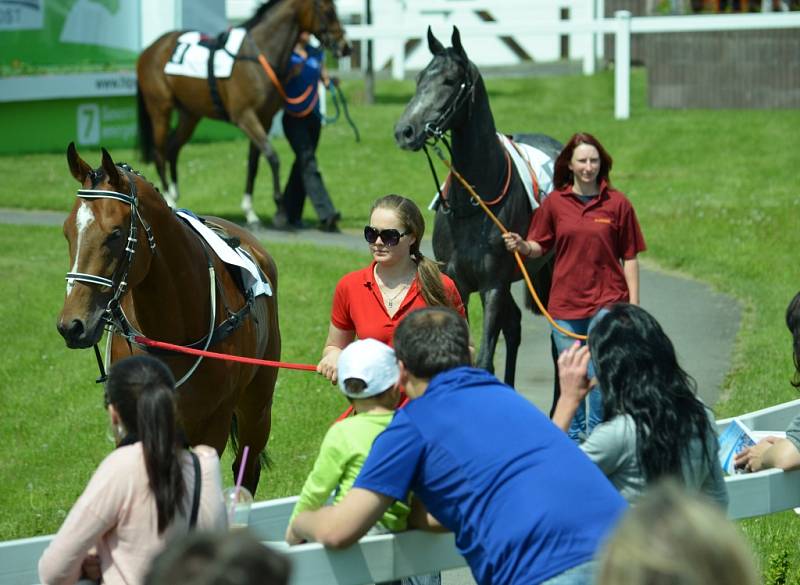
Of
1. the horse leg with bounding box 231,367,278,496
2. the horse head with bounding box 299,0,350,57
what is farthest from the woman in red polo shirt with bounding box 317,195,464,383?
the horse head with bounding box 299,0,350,57

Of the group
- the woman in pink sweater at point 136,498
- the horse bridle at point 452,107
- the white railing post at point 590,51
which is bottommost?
the woman in pink sweater at point 136,498

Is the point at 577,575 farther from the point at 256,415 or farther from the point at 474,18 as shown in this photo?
the point at 474,18

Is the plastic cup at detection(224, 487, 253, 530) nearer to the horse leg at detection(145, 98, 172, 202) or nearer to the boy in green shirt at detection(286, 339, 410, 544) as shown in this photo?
the boy in green shirt at detection(286, 339, 410, 544)

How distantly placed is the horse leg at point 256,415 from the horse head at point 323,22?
9662 mm

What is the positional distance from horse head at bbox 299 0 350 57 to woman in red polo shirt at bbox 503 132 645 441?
9.03m

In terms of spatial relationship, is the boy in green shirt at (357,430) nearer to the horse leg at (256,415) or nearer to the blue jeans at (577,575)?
the blue jeans at (577,575)

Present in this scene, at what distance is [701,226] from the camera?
15.5 m

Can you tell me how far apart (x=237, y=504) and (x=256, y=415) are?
3.35 meters

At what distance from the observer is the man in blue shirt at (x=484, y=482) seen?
3666 mm

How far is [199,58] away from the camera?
54.1ft

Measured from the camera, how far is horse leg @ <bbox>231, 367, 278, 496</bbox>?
736 centimetres

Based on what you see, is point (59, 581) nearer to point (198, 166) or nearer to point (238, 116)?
point (238, 116)

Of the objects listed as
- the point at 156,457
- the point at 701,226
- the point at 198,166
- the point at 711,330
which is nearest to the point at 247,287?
the point at 156,457

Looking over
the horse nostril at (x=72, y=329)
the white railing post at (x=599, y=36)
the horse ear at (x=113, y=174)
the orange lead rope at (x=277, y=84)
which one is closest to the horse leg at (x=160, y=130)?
the orange lead rope at (x=277, y=84)
